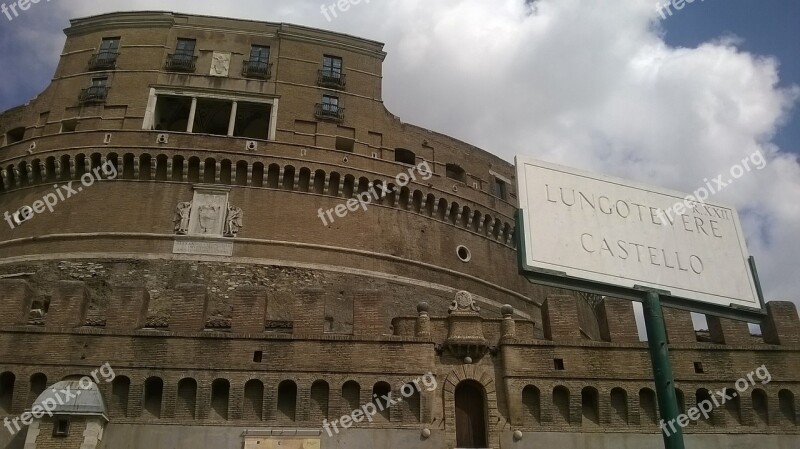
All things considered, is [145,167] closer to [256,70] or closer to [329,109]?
[256,70]

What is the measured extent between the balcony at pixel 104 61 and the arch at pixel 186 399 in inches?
761

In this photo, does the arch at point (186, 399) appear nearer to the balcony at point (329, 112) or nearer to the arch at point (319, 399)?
the arch at point (319, 399)

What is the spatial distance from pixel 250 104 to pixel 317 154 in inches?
157

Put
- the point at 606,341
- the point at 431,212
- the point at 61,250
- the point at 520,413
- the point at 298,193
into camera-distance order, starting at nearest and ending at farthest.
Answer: the point at 520,413
the point at 606,341
the point at 61,250
the point at 298,193
the point at 431,212

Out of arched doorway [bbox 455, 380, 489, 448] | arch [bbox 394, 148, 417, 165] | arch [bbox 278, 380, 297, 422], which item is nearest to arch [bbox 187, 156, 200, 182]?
arch [bbox 394, 148, 417, 165]

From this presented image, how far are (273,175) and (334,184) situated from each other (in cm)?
255

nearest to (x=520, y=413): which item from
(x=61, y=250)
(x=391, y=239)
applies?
(x=391, y=239)

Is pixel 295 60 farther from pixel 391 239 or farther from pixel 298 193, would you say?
pixel 391 239

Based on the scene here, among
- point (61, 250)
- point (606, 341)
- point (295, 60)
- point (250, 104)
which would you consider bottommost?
point (606, 341)

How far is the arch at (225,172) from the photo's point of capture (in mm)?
28062

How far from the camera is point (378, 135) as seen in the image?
3097 centimetres

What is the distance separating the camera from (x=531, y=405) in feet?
55.0

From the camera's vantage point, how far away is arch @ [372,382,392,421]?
1620cm

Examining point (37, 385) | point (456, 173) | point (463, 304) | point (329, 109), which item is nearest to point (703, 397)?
point (463, 304)
